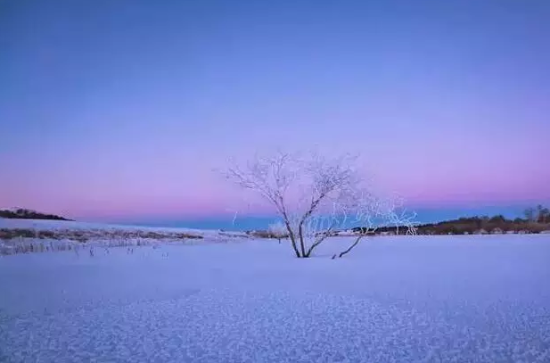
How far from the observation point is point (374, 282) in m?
7.59

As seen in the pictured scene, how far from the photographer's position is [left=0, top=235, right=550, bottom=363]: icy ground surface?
3723 mm

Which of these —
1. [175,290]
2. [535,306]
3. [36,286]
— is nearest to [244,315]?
[175,290]

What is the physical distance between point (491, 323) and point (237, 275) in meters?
5.44

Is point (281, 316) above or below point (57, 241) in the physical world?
below

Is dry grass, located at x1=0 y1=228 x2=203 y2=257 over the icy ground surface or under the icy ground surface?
over

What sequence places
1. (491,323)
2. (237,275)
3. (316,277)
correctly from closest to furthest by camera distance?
(491,323)
(316,277)
(237,275)

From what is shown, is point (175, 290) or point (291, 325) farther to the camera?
point (175, 290)

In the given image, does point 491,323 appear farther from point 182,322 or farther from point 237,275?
point 237,275

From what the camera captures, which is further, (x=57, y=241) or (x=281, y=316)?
(x=57, y=241)

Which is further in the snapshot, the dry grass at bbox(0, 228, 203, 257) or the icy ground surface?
the dry grass at bbox(0, 228, 203, 257)

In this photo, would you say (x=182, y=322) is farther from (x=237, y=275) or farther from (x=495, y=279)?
(x=495, y=279)

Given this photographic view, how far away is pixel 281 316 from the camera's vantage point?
16.6 ft

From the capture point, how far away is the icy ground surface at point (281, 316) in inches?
147

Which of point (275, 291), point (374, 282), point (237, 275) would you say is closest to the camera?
point (275, 291)
